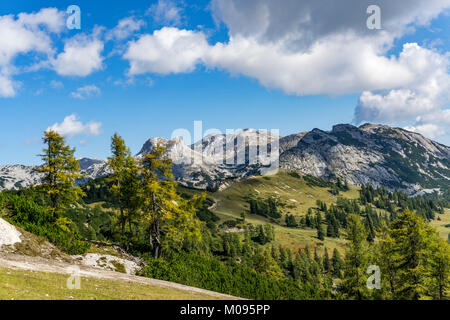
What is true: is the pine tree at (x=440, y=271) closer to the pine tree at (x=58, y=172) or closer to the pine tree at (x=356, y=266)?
the pine tree at (x=356, y=266)

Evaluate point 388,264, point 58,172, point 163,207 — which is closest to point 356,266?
point 388,264

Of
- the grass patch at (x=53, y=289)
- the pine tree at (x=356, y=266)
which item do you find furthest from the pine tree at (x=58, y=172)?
the pine tree at (x=356, y=266)

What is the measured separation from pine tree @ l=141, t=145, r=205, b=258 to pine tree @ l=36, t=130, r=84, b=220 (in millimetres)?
9587

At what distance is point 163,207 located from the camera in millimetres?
43156

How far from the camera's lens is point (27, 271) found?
74.8 feet

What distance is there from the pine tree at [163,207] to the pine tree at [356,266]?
23.4 metres

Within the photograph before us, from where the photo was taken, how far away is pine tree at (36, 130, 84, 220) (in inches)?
1473

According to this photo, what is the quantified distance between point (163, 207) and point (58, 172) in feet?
49.3

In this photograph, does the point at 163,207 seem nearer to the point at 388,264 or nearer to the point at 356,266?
the point at 356,266

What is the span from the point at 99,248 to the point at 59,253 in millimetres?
7594

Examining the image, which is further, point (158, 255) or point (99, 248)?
point (158, 255)
